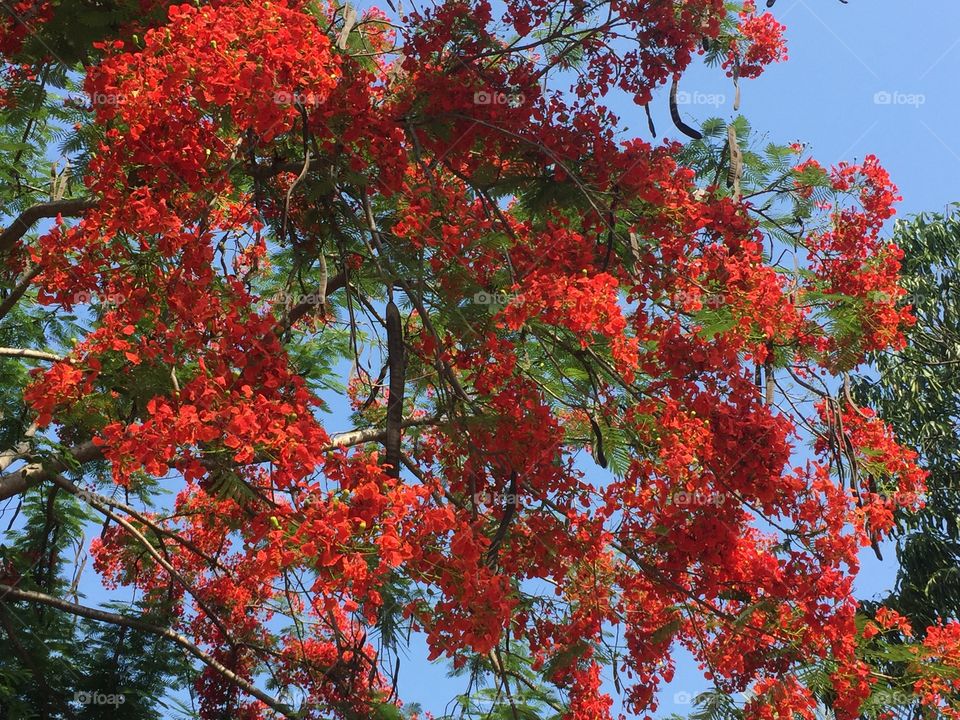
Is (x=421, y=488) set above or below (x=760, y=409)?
below

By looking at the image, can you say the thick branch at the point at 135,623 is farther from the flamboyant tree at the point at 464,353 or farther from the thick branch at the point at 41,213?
the thick branch at the point at 41,213

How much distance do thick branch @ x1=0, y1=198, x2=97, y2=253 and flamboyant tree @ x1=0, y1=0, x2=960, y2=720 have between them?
3 cm

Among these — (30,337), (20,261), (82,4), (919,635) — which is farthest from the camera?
(919,635)

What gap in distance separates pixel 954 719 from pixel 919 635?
871cm

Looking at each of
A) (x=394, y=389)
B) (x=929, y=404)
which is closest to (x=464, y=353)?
(x=394, y=389)

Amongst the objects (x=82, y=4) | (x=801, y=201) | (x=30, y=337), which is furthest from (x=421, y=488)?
(x=30, y=337)

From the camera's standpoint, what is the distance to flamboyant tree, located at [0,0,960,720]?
13.4ft

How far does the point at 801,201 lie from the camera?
784 cm

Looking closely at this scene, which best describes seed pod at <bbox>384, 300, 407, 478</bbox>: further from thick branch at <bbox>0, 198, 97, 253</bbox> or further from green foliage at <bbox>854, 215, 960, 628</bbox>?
green foliage at <bbox>854, 215, 960, 628</bbox>

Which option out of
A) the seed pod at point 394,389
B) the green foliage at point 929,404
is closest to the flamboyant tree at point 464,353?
the seed pod at point 394,389

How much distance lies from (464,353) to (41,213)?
2838 mm

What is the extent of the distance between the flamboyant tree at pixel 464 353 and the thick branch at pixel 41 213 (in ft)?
0.09

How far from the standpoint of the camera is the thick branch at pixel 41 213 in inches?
221

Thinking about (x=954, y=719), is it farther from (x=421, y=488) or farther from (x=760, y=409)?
(x=421, y=488)
